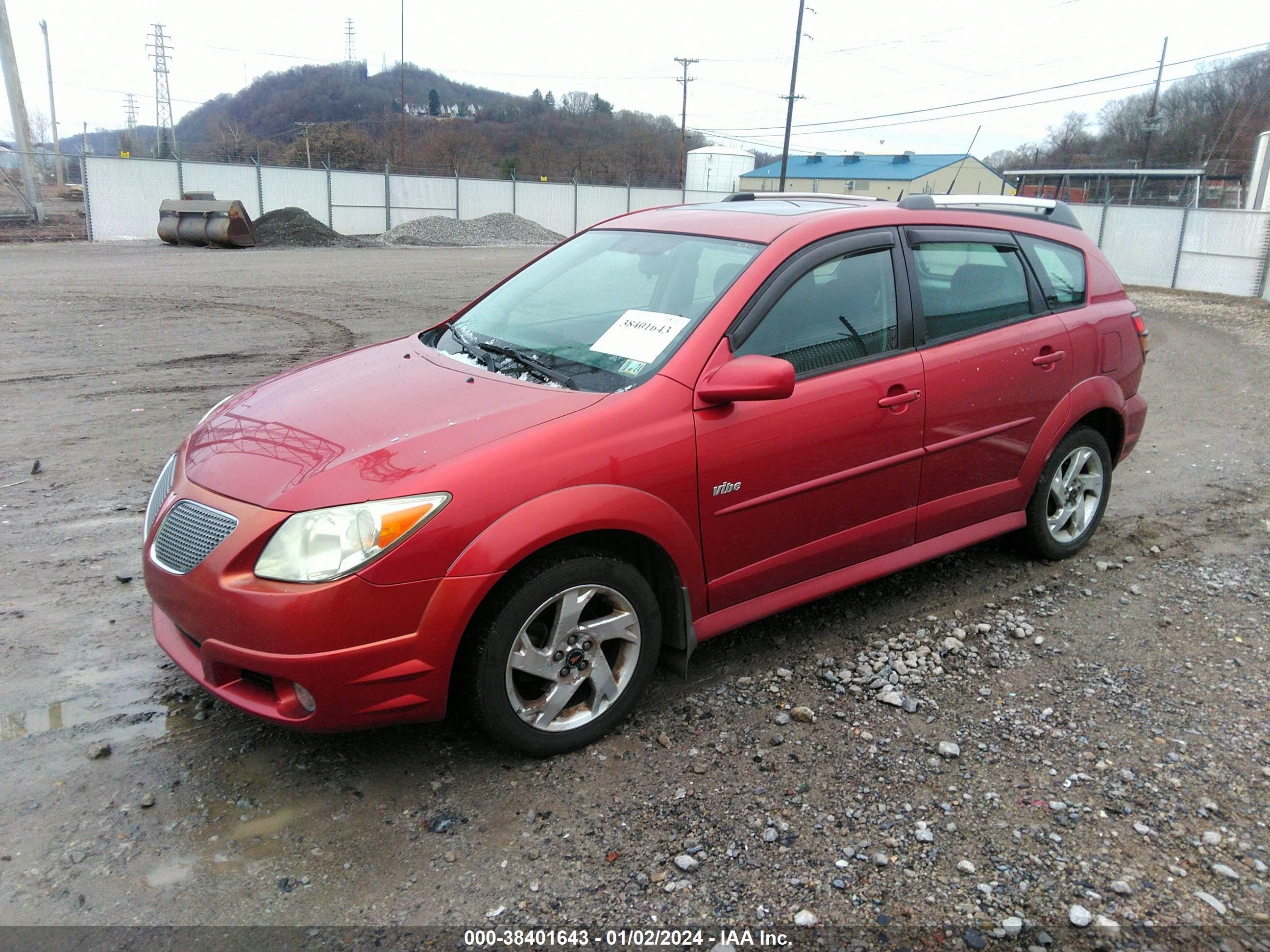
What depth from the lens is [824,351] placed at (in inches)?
146

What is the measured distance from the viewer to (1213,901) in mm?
2586

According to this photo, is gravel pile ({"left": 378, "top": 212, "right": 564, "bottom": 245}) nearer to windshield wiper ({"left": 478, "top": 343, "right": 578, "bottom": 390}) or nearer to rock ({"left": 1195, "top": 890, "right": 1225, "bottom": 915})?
windshield wiper ({"left": 478, "top": 343, "right": 578, "bottom": 390})

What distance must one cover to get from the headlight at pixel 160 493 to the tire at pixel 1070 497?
12.8 feet

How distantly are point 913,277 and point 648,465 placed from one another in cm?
167

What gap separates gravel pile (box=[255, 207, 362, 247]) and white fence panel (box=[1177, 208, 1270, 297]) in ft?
81.9

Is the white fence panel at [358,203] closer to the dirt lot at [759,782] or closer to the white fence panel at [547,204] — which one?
the white fence panel at [547,204]

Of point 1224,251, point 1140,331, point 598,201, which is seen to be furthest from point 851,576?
point 598,201

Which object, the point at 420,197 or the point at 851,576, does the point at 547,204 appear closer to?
the point at 420,197

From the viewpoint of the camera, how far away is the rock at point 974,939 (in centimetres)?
243

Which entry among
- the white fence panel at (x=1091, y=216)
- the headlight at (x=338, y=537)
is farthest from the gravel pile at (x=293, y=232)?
the headlight at (x=338, y=537)

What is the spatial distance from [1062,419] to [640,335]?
7.59 feet

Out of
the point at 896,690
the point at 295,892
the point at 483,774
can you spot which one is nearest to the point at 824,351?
the point at 896,690

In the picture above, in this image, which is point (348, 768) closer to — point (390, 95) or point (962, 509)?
point (962, 509)

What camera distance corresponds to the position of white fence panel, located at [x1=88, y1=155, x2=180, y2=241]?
30.4 m
